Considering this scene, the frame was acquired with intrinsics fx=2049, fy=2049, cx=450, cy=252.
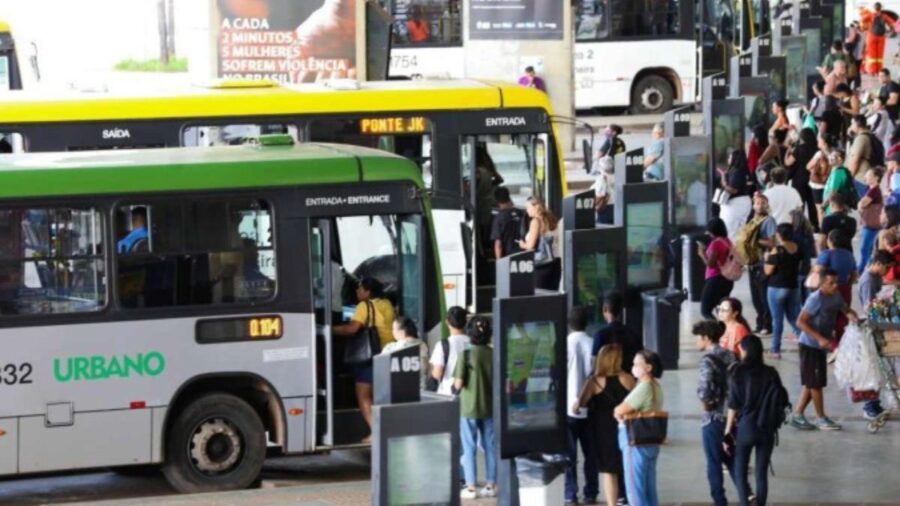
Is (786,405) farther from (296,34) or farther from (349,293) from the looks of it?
(296,34)

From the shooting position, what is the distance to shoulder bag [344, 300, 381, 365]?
16.5 metres

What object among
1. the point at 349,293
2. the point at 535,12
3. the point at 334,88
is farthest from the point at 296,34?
the point at 349,293

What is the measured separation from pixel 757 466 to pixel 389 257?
3.89 metres

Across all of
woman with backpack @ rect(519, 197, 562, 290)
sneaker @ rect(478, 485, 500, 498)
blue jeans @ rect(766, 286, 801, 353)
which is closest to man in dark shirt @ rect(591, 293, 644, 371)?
sneaker @ rect(478, 485, 500, 498)

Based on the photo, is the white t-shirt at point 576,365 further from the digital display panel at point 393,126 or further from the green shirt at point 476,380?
the digital display panel at point 393,126

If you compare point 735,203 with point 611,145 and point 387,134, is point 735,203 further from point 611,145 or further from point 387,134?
point 611,145

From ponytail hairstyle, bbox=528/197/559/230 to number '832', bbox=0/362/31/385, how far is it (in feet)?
22.8

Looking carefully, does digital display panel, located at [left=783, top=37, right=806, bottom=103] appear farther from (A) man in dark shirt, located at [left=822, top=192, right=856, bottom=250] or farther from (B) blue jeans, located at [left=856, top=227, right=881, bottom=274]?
(A) man in dark shirt, located at [left=822, top=192, right=856, bottom=250]

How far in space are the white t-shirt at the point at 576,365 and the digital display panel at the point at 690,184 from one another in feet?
26.7

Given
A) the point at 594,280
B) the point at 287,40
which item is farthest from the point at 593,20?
the point at 594,280

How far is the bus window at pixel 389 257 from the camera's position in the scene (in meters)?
16.9

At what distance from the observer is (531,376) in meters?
14.1

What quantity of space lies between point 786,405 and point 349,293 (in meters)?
4.13

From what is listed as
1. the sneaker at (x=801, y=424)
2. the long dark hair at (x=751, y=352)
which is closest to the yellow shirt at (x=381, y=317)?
the long dark hair at (x=751, y=352)
